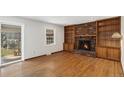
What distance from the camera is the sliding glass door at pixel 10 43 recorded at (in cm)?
481

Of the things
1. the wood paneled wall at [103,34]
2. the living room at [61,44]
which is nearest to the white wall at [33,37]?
the living room at [61,44]

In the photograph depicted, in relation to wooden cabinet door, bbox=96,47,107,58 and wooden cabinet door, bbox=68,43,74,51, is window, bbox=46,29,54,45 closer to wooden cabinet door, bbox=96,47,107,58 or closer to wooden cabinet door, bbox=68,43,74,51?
wooden cabinet door, bbox=68,43,74,51

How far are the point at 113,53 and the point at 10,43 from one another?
4.69 m

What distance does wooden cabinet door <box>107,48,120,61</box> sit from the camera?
5299 millimetres

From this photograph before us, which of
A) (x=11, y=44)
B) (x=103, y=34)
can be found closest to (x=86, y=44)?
(x=103, y=34)

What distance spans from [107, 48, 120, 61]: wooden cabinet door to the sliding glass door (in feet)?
13.9

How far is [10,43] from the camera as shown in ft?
16.9

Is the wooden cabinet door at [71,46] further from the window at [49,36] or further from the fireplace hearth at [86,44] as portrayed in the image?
the window at [49,36]

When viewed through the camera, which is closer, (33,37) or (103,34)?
(33,37)

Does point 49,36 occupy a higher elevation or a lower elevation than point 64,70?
higher

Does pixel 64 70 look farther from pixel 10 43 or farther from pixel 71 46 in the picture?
pixel 71 46

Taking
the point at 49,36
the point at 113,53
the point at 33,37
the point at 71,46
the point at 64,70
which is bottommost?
the point at 64,70

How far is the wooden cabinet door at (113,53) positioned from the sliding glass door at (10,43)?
424 centimetres
